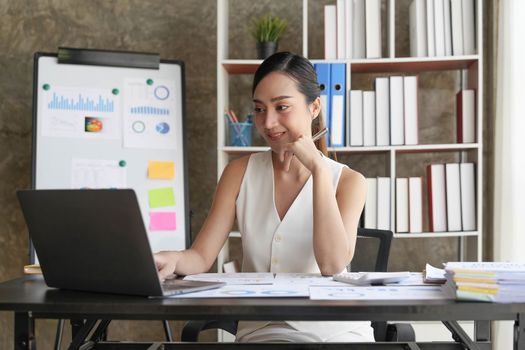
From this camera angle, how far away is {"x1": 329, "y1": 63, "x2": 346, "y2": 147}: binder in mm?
3148

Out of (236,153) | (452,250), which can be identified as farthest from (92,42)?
(452,250)

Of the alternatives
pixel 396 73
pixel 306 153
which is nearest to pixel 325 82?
pixel 396 73

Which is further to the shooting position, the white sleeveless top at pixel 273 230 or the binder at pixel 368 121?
the binder at pixel 368 121

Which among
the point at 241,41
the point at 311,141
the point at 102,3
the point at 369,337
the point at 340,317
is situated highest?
the point at 102,3

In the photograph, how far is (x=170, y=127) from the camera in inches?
130

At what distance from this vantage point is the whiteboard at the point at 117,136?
3182mm

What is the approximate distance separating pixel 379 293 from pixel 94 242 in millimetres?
515

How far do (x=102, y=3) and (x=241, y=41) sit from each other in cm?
80

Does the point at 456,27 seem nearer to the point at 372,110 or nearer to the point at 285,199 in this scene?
the point at 372,110

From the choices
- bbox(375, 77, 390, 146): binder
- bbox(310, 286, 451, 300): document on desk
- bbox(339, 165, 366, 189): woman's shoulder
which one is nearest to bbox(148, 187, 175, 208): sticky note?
bbox(375, 77, 390, 146): binder

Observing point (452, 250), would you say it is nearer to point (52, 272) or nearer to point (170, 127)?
point (170, 127)

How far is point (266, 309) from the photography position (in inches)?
41.9

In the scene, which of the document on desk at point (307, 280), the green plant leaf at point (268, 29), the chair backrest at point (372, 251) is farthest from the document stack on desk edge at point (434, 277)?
the green plant leaf at point (268, 29)

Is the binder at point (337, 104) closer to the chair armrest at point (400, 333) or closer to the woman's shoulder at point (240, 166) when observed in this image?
the woman's shoulder at point (240, 166)
